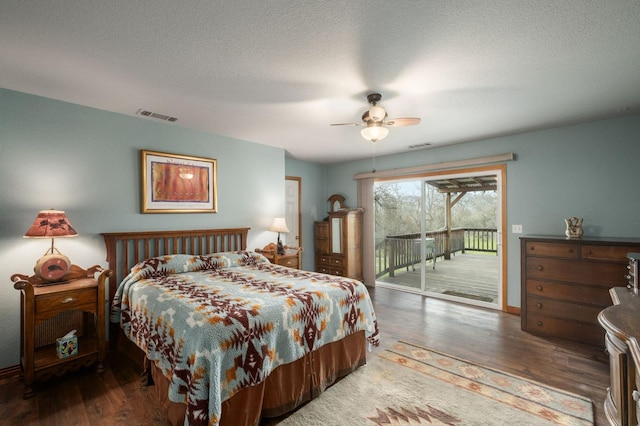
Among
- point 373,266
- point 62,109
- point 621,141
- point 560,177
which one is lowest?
point 373,266

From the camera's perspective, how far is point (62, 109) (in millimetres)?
2857

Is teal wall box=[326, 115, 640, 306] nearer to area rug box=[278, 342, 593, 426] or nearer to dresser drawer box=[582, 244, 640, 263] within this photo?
dresser drawer box=[582, 244, 640, 263]

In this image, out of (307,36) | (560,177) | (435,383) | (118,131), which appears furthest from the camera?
(560,177)

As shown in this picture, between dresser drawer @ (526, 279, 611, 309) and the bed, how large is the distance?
210 cm

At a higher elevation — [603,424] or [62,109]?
[62,109]

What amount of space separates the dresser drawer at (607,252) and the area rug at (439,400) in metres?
1.55

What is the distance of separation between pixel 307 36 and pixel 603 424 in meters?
3.17

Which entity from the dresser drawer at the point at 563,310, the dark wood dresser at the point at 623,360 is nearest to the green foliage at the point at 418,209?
the dresser drawer at the point at 563,310

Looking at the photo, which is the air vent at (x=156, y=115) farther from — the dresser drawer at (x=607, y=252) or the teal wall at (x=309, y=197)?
the dresser drawer at (x=607, y=252)

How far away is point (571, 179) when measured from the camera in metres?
3.65

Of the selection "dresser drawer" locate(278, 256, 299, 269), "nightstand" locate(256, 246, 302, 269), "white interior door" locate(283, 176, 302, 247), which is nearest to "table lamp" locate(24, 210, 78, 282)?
"nightstand" locate(256, 246, 302, 269)

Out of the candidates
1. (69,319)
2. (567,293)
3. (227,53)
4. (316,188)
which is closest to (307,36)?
(227,53)

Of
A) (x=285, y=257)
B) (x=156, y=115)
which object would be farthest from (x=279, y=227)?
(x=156, y=115)

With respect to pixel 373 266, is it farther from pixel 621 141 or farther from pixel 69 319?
pixel 69 319
